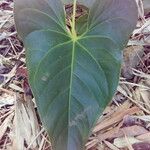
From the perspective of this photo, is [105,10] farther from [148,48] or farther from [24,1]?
[148,48]

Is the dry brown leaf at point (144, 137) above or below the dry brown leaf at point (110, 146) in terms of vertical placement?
below

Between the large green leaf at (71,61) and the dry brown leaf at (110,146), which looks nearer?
the large green leaf at (71,61)

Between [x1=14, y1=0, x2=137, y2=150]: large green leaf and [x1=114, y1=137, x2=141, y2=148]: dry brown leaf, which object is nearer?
[x1=14, y1=0, x2=137, y2=150]: large green leaf

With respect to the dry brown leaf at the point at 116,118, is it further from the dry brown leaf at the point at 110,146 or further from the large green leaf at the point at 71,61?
the large green leaf at the point at 71,61

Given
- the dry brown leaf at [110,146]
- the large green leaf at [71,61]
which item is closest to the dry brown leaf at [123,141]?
the dry brown leaf at [110,146]

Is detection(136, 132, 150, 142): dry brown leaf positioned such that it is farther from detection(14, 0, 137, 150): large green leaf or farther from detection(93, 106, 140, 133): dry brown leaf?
detection(14, 0, 137, 150): large green leaf

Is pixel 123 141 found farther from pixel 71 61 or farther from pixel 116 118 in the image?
pixel 71 61

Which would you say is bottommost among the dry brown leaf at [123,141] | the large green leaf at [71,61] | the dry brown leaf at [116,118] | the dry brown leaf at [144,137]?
the dry brown leaf at [144,137]

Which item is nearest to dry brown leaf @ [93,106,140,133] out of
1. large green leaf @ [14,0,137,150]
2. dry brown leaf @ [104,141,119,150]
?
dry brown leaf @ [104,141,119,150]

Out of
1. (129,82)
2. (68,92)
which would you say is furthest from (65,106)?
(129,82)
